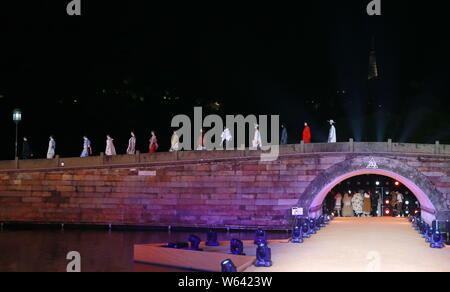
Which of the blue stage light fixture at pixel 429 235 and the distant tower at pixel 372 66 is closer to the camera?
the blue stage light fixture at pixel 429 235

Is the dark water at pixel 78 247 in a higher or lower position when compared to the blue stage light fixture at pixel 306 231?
lower

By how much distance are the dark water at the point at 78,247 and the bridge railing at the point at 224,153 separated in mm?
3043

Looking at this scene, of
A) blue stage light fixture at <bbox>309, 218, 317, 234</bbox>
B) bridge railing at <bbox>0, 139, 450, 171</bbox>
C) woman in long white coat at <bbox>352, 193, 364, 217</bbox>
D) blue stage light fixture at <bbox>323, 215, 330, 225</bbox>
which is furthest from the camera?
woman in long white coat at <bbox>352, 193, 364, 217</bbox>

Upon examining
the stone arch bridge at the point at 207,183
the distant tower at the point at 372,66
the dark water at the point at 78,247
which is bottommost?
the dark water at the point at 78,247

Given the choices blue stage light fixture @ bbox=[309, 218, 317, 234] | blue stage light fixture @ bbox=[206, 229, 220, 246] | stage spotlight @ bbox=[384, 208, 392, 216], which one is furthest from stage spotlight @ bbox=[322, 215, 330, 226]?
blue stage light fixture @ bbox=[206, 229, 220, 246]

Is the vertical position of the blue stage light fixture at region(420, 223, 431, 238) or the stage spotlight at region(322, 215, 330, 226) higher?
the blue stage light fixture at region(420, 223, 431, 238)

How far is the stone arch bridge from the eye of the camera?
2147 centimetres

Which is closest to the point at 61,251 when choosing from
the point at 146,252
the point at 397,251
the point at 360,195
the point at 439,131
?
the point at 146,252

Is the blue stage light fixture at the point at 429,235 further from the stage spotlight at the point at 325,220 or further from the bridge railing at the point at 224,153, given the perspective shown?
the stage spotlight at the point at 325,220

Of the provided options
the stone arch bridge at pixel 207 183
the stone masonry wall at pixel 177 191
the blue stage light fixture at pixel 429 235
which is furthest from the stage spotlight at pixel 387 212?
the blue stage light fixture at pixel 429 235

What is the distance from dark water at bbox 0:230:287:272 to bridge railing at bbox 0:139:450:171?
3.04 metres

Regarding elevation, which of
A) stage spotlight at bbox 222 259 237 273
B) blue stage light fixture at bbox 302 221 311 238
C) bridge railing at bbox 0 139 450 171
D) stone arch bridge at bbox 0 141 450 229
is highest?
bridge railing at bbox 0 139 450 171

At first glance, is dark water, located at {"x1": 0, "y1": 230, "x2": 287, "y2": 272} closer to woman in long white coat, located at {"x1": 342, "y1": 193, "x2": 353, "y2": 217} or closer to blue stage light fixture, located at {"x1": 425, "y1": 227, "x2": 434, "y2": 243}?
blue stage light fixture, located at {"x1": 425, "y1": 227, "x2": 434, "y2": 243}

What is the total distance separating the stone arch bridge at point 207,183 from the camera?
70.4ft
